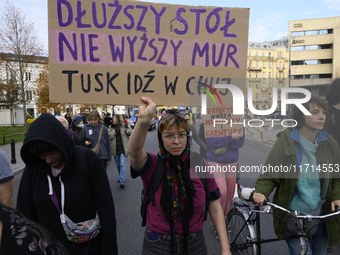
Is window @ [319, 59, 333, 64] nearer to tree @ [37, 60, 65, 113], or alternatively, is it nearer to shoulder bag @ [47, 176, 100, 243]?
tree @ [37, 60, 65, 113]

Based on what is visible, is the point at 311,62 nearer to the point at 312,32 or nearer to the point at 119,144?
the point at 312,32

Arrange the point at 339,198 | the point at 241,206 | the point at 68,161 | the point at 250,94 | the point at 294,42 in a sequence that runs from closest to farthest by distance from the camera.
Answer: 1. the point at 68,161
2. the point at 339,198
3. the point at 250,94
4. the point at 241,206
5. the point at 294,42

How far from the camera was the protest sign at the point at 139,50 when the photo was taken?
1.86 m

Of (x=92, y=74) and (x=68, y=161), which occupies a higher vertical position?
(x=92, y=74)

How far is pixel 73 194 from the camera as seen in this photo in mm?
1754

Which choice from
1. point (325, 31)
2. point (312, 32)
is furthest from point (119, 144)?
point (325, 31)

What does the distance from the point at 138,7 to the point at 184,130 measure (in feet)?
3.21

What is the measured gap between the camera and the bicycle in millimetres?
2139

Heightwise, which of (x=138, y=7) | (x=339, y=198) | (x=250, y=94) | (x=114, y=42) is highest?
(x=138, y=7)

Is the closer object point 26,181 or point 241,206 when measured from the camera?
point 26,181

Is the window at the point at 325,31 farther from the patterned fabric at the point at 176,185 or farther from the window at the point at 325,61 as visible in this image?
the patterned fabric at the point at 176,185

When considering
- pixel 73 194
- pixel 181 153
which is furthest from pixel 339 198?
pixel 73 194

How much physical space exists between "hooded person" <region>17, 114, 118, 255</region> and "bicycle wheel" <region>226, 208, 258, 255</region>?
1.46 metres

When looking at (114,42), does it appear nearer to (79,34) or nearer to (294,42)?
(79,34)
